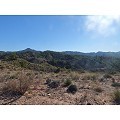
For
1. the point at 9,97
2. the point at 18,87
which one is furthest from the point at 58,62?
the point at 9,97

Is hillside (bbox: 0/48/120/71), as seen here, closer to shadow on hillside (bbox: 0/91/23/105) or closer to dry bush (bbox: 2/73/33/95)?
dry bush (bbox: 2/73/33/95)

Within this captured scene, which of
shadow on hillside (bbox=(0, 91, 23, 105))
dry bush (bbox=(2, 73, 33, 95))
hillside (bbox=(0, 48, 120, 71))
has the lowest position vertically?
shadow on hillside (bbox=(0, 91, 23, 105))

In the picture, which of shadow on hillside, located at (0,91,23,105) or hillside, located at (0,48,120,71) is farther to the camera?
hillside, located at (0,48,120,71)

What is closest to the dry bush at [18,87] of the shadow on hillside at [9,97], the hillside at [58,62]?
the shadow on hillside at [9,97]

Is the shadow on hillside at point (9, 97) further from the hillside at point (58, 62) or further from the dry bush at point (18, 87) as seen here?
the hillside at point (58, 62)

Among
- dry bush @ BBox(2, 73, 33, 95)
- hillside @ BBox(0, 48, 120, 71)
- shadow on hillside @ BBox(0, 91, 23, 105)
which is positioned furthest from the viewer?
hillside @ BBox(0, 48, 120, 71)

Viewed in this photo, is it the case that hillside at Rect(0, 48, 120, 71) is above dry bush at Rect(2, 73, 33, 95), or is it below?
above

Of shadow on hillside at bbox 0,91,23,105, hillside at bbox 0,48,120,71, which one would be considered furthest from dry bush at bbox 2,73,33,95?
hillside at bbox 0,48,120,71
